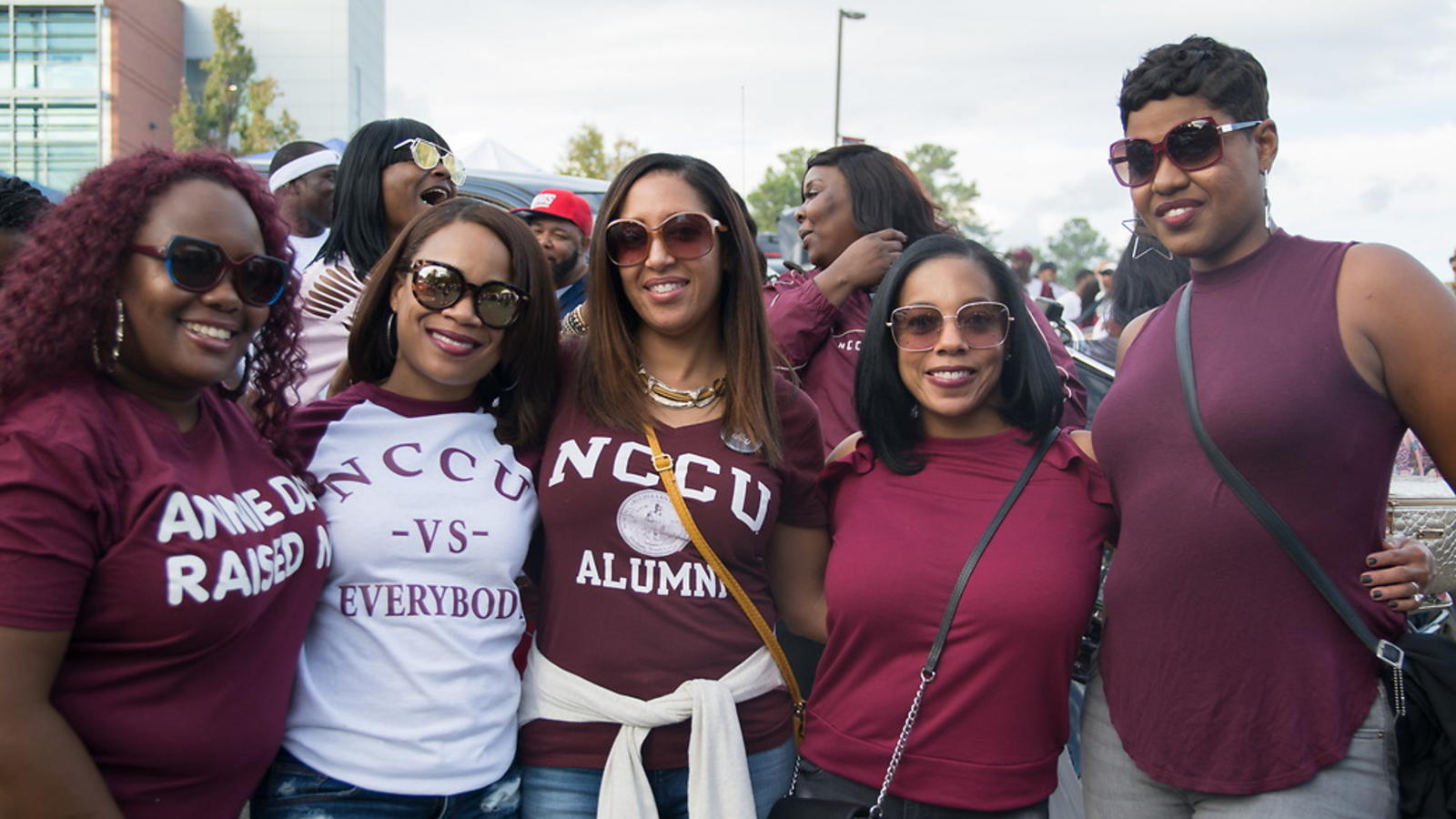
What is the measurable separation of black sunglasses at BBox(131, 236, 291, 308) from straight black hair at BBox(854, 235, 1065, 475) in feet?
4.75

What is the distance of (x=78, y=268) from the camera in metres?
1.92

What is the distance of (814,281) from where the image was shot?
3744 mm

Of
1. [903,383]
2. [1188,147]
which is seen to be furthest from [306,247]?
[1188,147]

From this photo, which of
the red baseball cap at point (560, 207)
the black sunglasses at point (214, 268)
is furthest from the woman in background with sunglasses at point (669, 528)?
the red baseball cap at point (560, 207)

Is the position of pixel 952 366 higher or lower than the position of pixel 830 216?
lower

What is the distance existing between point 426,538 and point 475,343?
0.51m

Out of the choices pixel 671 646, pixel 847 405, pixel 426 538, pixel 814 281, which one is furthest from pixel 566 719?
pixel 814 281

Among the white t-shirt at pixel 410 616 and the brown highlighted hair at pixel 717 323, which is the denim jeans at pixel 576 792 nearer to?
the white t-shirt at pixel 410 616

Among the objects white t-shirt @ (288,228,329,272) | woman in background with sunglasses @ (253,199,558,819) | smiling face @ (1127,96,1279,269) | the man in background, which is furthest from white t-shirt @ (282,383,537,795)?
the man in background

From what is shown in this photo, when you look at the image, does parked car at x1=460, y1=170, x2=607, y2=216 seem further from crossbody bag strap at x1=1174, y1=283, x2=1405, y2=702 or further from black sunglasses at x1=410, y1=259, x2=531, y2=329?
crossbody bag strap at x1=1174, y1=283, x2=1405, y2=702

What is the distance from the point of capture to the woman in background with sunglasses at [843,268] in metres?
3.61

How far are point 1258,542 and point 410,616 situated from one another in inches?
70.5

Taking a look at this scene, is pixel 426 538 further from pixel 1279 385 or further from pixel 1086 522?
pixel 1279 385

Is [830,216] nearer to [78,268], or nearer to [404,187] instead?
[404,187]
